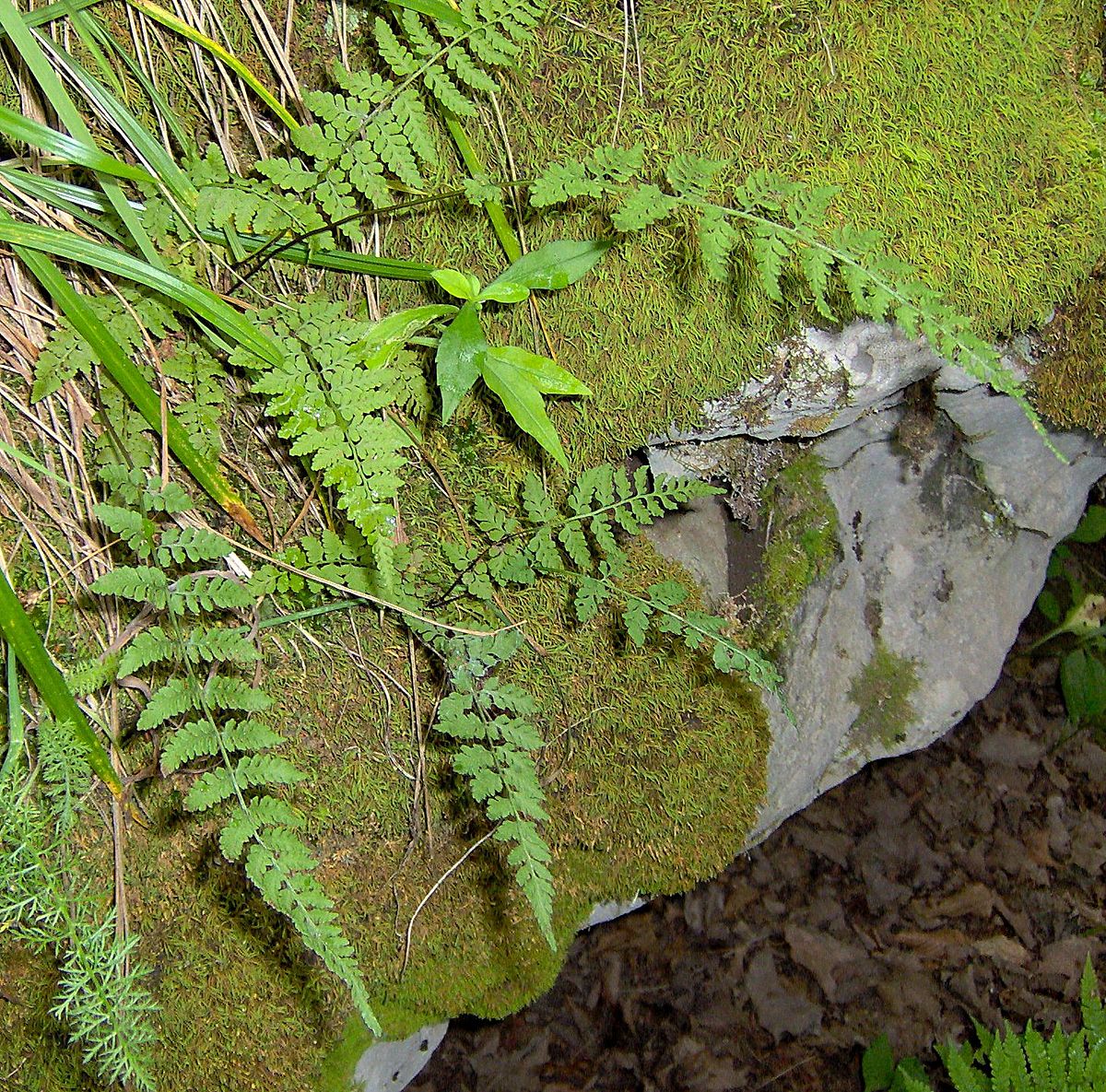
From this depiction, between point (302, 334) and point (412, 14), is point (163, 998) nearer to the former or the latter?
point (302, 334)

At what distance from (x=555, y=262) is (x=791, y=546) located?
149 centimetres

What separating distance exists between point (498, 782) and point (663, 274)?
1368 mm

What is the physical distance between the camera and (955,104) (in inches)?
89.7

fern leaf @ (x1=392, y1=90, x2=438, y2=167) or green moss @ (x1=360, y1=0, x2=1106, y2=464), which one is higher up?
fern leaf @ (x1=392, y1=90, x2=438, y2=167)

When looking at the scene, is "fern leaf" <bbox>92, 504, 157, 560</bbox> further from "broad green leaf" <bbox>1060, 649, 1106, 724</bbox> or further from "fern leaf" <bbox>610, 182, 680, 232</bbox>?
"broad green leaf" <bbox>1060, 649, 1106, 724</bbox>

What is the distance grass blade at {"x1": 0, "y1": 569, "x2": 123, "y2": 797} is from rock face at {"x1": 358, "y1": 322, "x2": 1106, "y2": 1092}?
4.56 ft

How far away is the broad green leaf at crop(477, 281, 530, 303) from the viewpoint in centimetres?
192

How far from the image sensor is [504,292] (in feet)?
6.33

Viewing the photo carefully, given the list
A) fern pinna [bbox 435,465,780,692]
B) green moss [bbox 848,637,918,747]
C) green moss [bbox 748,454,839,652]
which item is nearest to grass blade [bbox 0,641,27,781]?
fern pinna [bbox 435,465,780,692]

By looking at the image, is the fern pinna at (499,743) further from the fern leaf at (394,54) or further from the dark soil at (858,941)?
the dark soil at (858,941)

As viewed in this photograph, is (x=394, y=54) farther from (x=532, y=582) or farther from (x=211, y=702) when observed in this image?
(x=211, y=702)

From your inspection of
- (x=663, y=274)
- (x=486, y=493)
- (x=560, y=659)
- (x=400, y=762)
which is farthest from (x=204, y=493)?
(x=663, y=274)

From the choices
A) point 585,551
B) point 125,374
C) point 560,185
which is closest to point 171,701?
point 125,374

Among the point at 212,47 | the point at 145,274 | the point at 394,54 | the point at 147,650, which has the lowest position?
the point at 147,650
